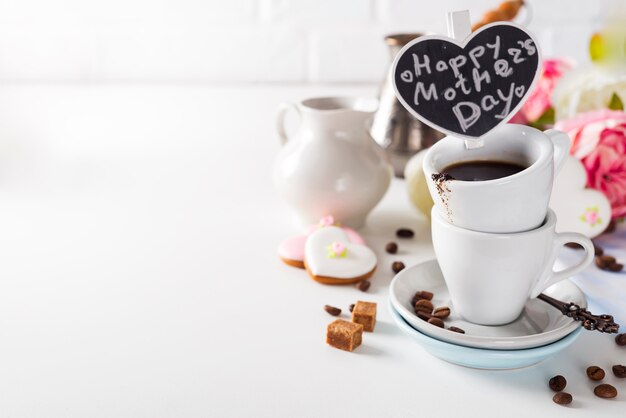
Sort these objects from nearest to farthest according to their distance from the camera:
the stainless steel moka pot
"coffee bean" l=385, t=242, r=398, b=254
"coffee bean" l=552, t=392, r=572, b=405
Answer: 1. "coffee bean" l=552, t=392, r=572, b=405
2. "coffee bean" l=385, t=242, r=398, b=254
3. the stainless steel moka pot

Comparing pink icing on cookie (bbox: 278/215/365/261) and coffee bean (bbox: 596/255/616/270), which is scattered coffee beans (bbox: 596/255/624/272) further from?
pink icing on cookie (bbox: 278/215/365/261)

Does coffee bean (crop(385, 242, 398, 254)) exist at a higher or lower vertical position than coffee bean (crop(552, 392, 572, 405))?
lower

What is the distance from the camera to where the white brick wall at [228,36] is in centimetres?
285

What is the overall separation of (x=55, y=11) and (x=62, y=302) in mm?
2137

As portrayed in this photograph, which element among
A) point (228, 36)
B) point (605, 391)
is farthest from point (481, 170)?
point (228, 36)

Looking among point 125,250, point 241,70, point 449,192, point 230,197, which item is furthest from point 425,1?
point 449,192

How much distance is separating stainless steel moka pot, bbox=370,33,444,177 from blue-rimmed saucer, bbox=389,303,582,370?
71 cm

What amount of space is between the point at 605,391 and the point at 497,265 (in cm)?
18

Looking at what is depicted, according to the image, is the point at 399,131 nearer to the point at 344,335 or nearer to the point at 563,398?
the point at 344,335

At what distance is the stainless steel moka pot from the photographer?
156cm

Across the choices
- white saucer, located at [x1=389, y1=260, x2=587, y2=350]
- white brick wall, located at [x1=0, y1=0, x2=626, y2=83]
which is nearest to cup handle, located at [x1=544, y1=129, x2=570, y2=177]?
white saucer, located at [x1=389, y1=260, x2=587, y2=350]

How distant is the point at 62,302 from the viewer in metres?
1.09

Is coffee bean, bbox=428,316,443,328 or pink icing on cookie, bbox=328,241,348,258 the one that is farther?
pink icing on cookie, bbox=328,241,348,258

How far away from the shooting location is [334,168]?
1311mm
